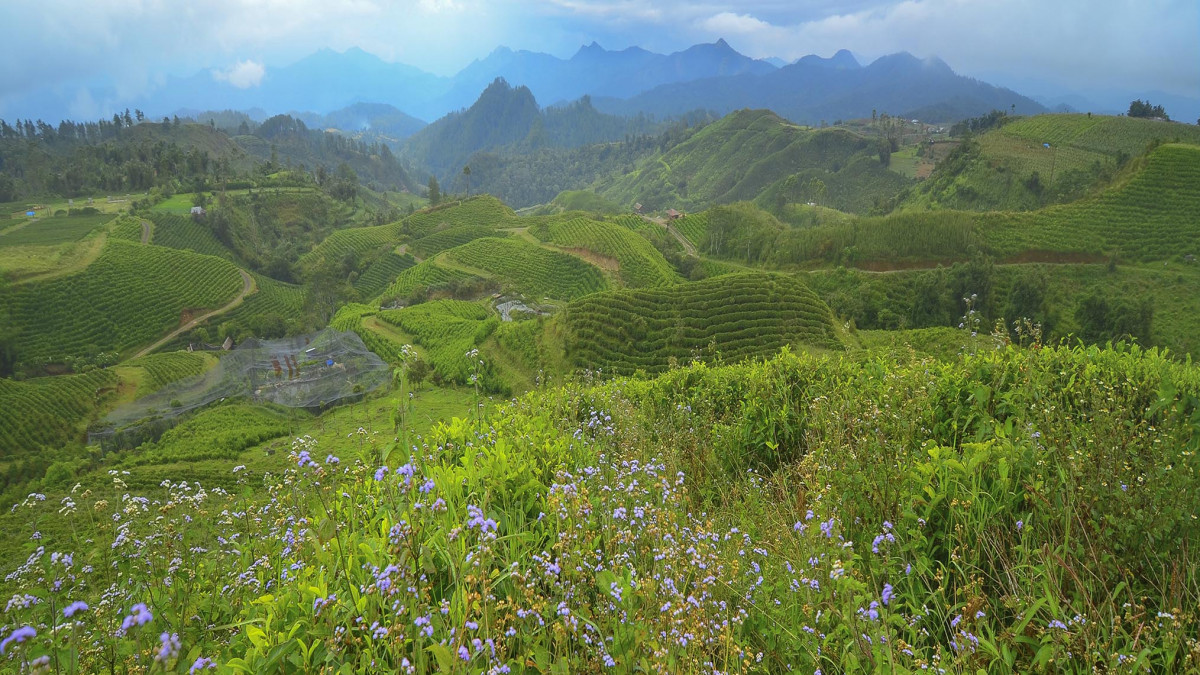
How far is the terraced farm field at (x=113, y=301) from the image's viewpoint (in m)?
48.4

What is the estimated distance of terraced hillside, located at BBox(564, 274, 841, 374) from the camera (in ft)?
103

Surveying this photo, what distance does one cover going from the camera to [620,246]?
2469 inches

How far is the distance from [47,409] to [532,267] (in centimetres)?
3989

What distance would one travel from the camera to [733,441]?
565cm

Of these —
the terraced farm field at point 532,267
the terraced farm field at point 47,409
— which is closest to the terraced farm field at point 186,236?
the terraced farm field at point 532,267

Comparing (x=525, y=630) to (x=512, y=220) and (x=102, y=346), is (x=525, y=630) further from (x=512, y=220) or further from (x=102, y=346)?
(x=512, y=220)

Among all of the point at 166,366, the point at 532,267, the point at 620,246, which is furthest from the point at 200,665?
the point at 620,246

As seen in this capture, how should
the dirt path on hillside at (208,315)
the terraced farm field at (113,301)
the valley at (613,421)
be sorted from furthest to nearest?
1. the dirt path on hillside at (208,315)
2. the terraced farm field at (113,301)
3. the valley at (613,421)

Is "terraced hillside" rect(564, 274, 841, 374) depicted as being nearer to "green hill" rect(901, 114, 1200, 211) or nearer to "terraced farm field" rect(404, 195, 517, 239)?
"green hill" rect(901, 114, 1200, 211)

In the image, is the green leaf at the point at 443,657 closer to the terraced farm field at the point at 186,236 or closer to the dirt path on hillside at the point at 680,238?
the dirt path on hillside at the point at 680,238

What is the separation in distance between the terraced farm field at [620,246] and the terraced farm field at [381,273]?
58.2ft

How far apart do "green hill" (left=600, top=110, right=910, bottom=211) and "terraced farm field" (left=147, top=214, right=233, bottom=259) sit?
87554 mm

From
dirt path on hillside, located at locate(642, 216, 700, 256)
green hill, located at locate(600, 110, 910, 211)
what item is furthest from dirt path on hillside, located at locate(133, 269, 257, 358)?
green hill, located at locate(600, 110, 910, 211)

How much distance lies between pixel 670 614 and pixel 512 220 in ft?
288
